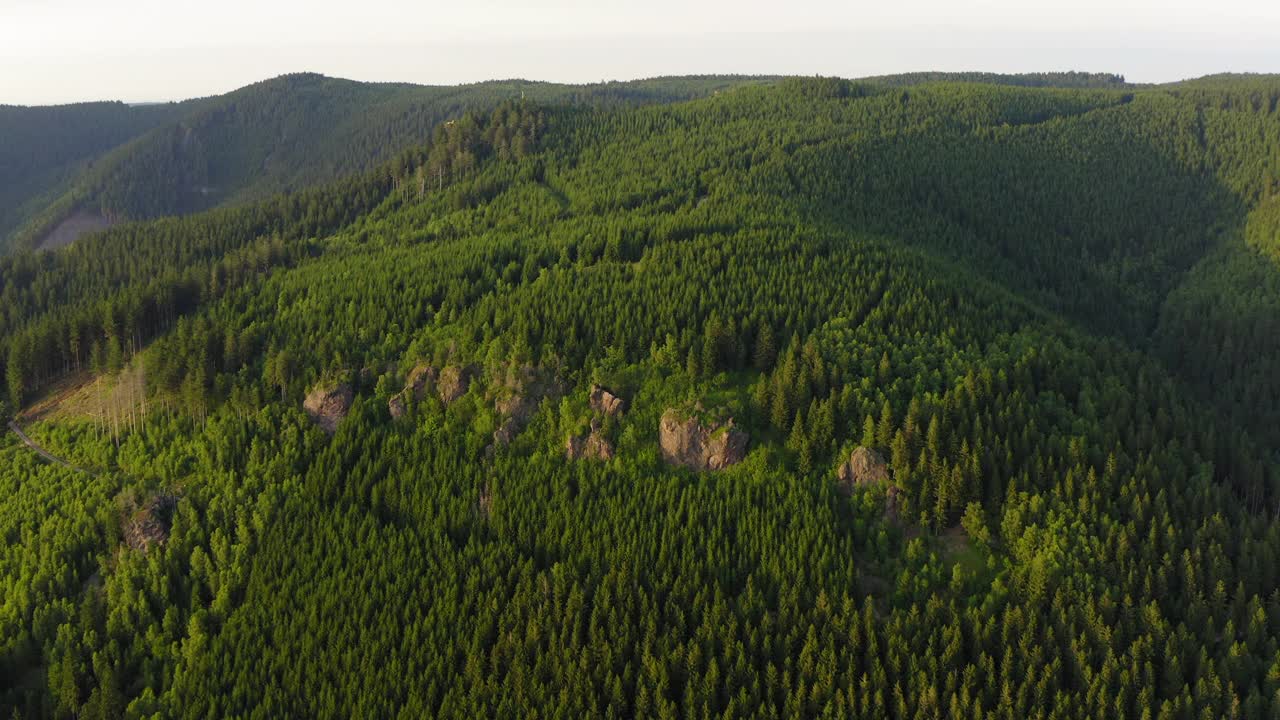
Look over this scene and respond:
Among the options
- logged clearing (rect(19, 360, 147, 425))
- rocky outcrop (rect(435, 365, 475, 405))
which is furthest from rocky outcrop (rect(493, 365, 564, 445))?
logged clearing (rect(19, 360, 147, 425))

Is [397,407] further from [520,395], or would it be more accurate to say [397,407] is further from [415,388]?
[520,395]

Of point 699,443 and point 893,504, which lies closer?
point 893,504

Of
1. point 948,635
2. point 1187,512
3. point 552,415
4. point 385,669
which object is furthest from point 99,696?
point 1187,512

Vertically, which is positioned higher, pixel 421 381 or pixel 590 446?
pixel 421 381

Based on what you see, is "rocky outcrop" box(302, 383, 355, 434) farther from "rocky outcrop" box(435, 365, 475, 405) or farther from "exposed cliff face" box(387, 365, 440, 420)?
"rocky outcrop" box(435, 365, 475, 405)

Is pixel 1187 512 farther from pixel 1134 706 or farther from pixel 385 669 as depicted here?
pixel 385 669

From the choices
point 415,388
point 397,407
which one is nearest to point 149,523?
point 397,407
